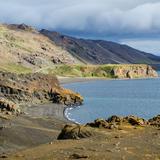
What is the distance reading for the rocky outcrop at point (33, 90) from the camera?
143 metres

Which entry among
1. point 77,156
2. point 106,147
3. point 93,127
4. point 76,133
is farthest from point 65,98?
point 77,156

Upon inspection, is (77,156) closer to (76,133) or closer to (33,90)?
(76,133)

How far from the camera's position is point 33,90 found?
503 ft

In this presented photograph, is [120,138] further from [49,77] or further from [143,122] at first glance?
[49,77]

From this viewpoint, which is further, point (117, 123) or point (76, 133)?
point (117, 123)

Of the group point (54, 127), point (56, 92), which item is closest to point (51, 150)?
point (54, 127)

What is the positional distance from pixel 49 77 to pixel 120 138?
424ft

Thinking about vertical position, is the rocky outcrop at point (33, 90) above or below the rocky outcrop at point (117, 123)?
below

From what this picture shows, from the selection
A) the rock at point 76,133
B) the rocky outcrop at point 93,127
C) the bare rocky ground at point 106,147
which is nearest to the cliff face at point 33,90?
the rocky outcrop at point 93,127

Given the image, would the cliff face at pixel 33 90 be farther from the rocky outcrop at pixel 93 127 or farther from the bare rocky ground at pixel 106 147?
the bare rocky ground at pixel 106 147

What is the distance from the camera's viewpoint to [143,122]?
4956 cm

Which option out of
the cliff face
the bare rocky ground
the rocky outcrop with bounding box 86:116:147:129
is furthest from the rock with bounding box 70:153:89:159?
→ the cliff face

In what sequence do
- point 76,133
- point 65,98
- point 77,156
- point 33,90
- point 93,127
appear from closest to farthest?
1. point 77,156
2. point 76,133
3. point 93,127
4. point 33,90
5. point 65,98

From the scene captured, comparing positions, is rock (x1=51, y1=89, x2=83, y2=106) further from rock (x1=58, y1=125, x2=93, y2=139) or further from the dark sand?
the dark sand
